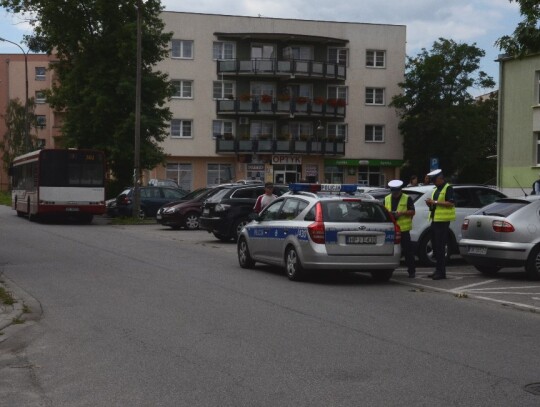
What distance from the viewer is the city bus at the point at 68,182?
33438 millimetres

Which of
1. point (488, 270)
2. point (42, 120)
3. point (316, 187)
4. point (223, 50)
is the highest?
point (223, 50)

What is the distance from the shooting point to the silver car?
14.9 m

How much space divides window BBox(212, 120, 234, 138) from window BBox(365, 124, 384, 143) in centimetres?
1119

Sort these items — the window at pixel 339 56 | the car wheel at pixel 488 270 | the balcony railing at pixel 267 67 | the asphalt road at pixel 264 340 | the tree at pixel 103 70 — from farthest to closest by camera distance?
the window at pixel 339 56 → the balcony railing at pixel 267 67 → the tree at pixel 103 70 → the car wheel at pixel 488 270 → the asphalt road at pixel 264 340

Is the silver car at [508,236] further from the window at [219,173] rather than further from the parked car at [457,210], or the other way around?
the window at [219,173]

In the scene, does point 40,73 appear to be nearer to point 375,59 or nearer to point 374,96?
point 375,59

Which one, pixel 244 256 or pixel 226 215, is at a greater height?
pixel 226 215

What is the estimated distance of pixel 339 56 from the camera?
68.9m

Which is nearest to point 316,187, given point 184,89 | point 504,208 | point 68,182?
point 504,208

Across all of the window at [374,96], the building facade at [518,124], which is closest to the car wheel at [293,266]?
the building facade at [518,124]

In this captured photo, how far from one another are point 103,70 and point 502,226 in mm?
29127

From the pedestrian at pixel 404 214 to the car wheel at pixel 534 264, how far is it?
201cm

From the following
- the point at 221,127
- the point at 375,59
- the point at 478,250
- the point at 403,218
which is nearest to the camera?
the point at 478,250

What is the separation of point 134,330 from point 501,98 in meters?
35.3
